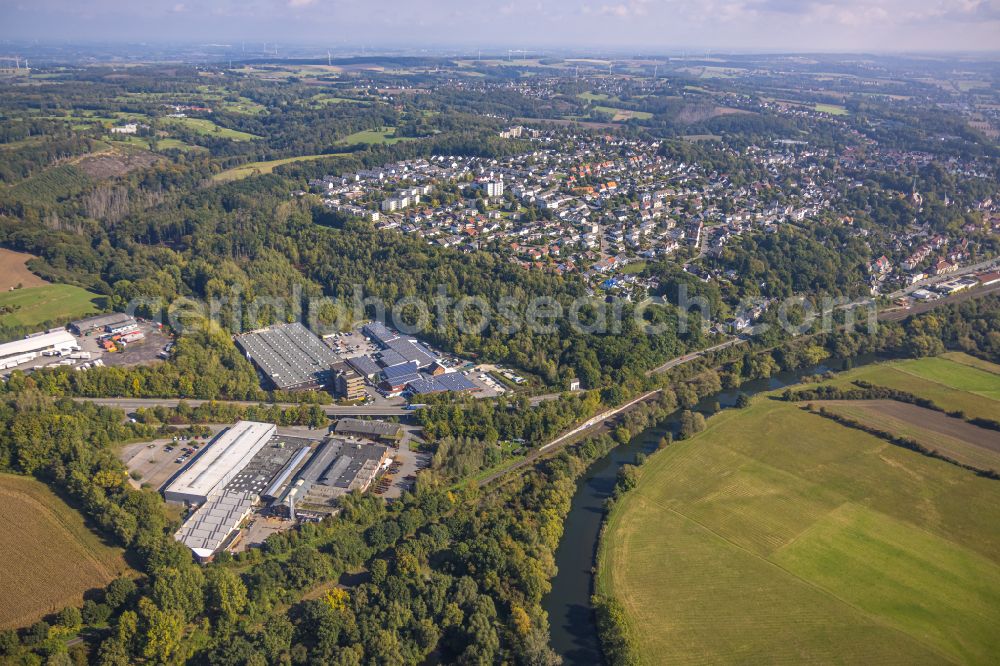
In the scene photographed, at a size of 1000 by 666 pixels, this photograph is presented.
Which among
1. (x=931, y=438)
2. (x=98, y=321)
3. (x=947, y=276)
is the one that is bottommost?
(x=931, y=438)

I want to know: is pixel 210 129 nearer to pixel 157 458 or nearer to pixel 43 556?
pixel 157 458

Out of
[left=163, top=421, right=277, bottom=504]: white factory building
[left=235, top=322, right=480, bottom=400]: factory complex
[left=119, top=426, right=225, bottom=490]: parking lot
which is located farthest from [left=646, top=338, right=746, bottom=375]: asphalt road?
[left=119, top=426, right=225, bottom=490]: parking lot

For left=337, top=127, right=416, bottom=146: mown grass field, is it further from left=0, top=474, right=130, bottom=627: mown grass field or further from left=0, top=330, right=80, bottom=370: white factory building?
left=0, top=474, right=130, bottom=627: mown grass field

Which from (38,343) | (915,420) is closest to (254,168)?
(38,343)

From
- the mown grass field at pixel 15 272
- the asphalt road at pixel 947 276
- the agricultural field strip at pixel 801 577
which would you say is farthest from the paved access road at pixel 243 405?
the asphalt road at pixel 947 276

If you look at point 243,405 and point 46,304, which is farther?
point 46,304

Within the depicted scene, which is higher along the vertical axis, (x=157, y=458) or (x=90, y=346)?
(x=90, y=346)

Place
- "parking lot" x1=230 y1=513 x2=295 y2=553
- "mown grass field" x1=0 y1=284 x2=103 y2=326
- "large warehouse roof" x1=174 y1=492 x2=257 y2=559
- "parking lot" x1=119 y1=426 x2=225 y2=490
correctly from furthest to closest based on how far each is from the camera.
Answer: "mown grass field" x1=0 y1=284 x2=103 y2=326
"parking lot" x1=119 y1=426 x2=225 y2=490
"parking lot" x1=230 y1=513 x2=295 y2=553
"large warehouse roof" x1=174 y1=492 x2=257 y2=559

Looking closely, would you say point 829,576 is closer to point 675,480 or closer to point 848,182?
point 675,480
